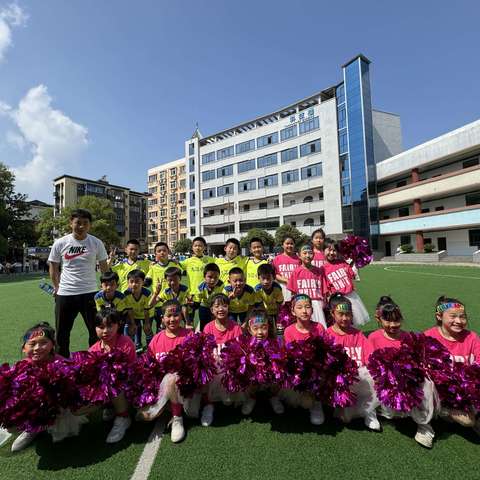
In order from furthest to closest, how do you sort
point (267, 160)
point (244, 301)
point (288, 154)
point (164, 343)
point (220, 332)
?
1. point (267, 160)
2. point (288, 154)
3. point (244, 301)
4. point (220, 332)
5. point (164, 343)

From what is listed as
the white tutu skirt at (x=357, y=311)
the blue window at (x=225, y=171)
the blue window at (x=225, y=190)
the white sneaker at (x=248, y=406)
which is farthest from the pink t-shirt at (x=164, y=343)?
the blue window at (x=225, y=171)

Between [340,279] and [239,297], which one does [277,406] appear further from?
[340,279]

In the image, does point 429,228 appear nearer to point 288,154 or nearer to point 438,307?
point 288,154

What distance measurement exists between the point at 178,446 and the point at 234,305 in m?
2.14

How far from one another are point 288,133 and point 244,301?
42.3 m

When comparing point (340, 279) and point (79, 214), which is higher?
point (79, 214)

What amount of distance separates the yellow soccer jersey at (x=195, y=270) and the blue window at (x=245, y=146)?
4331 cm

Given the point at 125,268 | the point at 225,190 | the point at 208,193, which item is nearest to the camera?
the point at 125,268

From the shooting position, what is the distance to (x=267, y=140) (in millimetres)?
44812

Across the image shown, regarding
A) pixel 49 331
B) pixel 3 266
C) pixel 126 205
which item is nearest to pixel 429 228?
pixel 49 331

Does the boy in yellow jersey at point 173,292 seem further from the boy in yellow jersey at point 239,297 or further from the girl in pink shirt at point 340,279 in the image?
the girl in pink shirt at point 340,279

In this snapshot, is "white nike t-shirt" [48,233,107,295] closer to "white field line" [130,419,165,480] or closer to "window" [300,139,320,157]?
"white field line" [130,419,165,480]

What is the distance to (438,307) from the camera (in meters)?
3.06

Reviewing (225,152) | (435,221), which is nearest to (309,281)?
(435,221)
